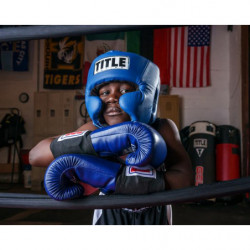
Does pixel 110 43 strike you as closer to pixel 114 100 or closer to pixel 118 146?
pixel 114 100

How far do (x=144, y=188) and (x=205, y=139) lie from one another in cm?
286

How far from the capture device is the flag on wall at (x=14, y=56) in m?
4.55

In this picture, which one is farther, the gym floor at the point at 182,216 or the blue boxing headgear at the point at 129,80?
the gym floor at the point at 182,216

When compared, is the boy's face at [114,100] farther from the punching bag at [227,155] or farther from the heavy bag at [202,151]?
the punching bag at [227,155]

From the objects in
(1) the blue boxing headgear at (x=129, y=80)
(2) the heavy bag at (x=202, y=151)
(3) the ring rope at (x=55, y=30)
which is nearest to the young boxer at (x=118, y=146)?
(1) the blue boxing headgear at (x=129, y=80)

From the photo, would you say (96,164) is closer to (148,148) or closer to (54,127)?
(148,148)

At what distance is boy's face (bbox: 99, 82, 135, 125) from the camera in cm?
72

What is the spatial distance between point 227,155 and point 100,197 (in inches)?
122

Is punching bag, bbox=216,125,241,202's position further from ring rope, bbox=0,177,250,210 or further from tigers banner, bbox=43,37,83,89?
ring rope, bbox=0,177,250,210

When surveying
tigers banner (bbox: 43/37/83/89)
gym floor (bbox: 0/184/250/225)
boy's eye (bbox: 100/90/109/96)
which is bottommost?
gym floor (bbox: 0/184/250/225)

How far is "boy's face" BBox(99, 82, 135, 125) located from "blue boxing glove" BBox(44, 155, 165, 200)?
18cm

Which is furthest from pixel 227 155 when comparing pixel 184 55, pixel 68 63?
pixel 68 63

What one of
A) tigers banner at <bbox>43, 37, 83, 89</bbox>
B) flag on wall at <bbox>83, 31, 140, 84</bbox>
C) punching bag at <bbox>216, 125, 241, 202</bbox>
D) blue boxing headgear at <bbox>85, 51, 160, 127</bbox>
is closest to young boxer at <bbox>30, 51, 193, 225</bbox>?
blue boxing headgear at <bbox>85, 51, 160, 127</bbox>

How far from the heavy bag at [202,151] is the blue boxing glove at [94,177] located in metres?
2.68
